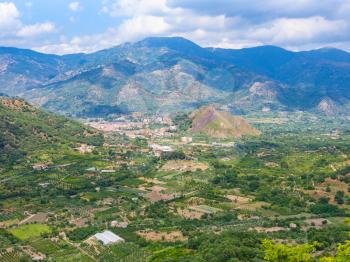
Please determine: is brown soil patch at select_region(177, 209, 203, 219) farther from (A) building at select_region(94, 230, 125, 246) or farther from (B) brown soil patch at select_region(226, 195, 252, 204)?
(A) building at select_region(94, 230, 125, 246)

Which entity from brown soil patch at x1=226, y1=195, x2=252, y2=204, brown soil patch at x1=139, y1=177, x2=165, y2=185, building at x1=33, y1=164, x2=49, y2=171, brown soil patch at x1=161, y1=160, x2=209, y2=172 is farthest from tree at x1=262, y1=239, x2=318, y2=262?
building at x1=33, y1=164, x2=49, y2=171

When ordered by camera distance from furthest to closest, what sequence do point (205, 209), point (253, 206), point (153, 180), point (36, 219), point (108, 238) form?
point (153, 180)
point (253, 206)
point (205, 209)
point (36, 219)
point (108, 238)

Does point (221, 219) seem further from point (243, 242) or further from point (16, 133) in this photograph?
point (16, 133)

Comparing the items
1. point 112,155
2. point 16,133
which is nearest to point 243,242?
point 112,155

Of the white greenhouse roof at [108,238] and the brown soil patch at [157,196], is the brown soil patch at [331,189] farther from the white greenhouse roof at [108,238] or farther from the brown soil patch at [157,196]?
the white greenhouse roof at [108,238]

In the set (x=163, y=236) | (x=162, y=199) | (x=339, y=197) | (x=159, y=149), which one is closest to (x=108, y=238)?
(x=163, y=236)

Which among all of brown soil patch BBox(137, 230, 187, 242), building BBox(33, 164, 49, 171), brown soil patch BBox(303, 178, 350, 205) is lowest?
brown soil patch BBox(137, 230, 187, 242)

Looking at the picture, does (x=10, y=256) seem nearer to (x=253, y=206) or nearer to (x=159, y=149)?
(x=253, y=206)

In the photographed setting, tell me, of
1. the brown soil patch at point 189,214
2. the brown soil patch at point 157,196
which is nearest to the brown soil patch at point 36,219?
the brown soil patch at point 157,196
